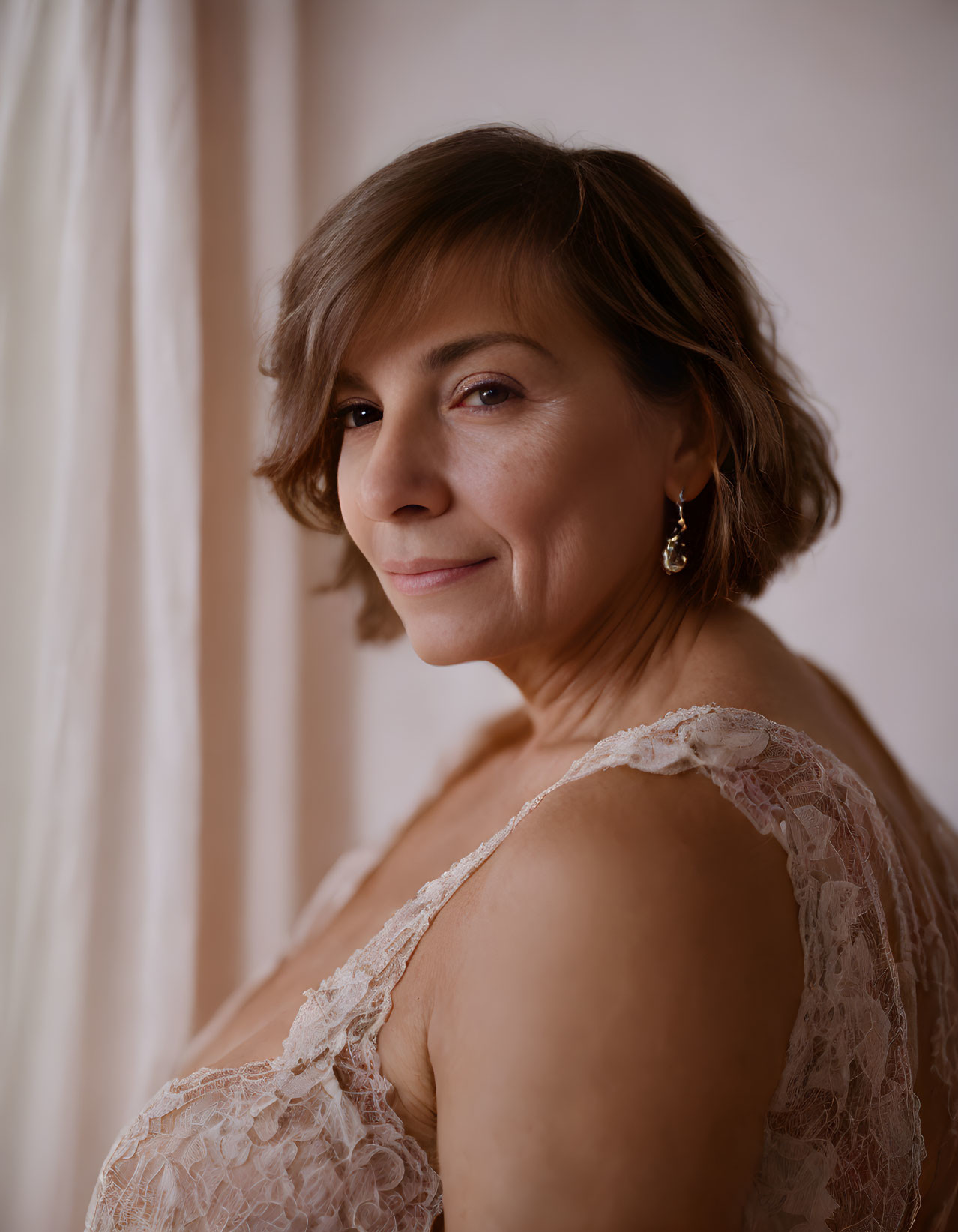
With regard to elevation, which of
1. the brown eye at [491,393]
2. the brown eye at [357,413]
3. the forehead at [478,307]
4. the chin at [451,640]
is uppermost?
the forehead at [478,307]

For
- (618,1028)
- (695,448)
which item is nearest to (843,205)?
(695,448)

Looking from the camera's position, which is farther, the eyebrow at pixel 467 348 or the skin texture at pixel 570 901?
the eyebrow at pixel 467 348

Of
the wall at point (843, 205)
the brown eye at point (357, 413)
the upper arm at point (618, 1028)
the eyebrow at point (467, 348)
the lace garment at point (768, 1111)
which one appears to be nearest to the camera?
the upper arm at point (618, 1028)

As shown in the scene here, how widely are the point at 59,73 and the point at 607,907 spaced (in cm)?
143

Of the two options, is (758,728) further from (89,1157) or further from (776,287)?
(89,1157)

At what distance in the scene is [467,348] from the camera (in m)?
0.84

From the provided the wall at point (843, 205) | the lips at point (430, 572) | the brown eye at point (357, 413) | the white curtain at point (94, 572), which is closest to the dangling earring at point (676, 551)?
the lips at point (430, 572)

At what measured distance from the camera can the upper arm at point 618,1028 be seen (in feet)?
1.82

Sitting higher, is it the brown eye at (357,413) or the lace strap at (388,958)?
the brown eye at (357,413)

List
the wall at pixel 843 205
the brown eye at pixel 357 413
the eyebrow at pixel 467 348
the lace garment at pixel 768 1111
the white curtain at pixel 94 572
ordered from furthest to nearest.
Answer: the wall at pixel 843 205, the white curtain at pixel 94 572, the brown eye at pixel 357 413, the eyebrow at pixel 467 348, the lace garment at pixel 768 1111

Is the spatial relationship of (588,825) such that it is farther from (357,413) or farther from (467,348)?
(357,413)

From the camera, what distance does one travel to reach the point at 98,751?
1463mm

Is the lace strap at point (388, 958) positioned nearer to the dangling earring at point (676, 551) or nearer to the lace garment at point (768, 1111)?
the lace garment at point (768, 1111)

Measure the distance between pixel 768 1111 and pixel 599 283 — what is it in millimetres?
695
